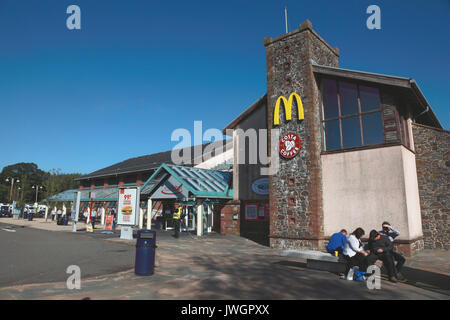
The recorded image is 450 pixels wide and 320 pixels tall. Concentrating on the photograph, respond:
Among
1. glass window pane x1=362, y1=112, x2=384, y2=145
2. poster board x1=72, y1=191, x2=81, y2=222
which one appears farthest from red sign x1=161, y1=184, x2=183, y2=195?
glass window pane x1=362, y1=112, x2=384, y2=145

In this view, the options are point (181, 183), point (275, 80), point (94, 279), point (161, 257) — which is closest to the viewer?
point (94, 279)

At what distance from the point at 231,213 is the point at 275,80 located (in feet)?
30.8

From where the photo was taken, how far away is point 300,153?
1574cm

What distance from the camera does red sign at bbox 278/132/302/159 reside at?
52.2 ft

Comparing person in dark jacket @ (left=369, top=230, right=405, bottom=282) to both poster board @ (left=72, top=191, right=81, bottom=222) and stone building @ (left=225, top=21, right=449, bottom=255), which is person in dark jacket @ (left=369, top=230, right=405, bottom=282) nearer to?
stone building @ (left=225, top=21, right=449, bottom=255)

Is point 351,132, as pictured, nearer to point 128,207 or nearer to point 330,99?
point 330,99

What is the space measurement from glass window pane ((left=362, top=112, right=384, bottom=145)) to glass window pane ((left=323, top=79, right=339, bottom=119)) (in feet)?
5.33

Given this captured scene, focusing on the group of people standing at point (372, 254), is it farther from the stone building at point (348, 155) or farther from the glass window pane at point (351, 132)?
the glass window pane at point (351, 132)

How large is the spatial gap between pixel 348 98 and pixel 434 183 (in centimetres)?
595

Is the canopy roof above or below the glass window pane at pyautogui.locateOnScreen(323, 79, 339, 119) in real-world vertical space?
below

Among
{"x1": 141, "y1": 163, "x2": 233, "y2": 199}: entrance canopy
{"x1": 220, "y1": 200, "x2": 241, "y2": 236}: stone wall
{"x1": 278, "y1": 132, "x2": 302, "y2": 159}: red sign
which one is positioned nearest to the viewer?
{"x1": 278, "y1": 132, "x2": 302, "y2": 159}: red sign

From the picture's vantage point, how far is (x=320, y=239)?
1448cm
